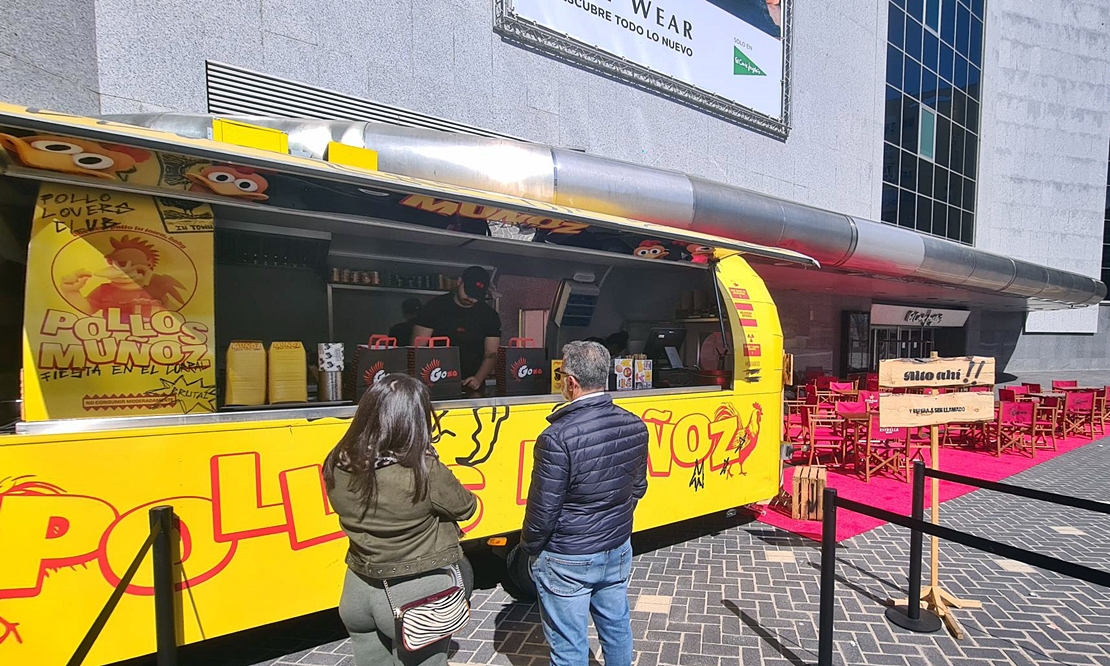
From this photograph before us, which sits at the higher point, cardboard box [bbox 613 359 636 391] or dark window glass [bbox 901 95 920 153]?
dark window glass [bbox 901 95 920 153]

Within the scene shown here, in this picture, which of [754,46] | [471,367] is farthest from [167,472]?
[754,46]

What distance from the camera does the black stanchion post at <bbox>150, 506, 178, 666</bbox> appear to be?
2.35m

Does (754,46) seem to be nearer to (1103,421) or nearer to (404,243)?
(404,243)

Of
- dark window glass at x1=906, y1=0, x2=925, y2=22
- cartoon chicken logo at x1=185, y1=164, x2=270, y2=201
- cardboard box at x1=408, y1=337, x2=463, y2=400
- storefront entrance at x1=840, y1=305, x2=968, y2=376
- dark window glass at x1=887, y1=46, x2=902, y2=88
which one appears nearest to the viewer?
cartoon chicken logo at x1=185, y1=164, x2=270, y2=201

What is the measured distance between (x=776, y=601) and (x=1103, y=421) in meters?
13.6

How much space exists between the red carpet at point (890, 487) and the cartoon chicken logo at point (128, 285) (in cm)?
544

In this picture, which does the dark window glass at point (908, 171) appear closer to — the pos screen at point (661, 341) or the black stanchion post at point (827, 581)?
the pos screen at point (661, 341)

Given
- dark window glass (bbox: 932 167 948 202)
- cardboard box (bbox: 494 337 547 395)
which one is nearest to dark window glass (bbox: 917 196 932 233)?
dark window glass (bbox: 932 167 948 202)

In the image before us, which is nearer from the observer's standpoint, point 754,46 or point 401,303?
point 401,303

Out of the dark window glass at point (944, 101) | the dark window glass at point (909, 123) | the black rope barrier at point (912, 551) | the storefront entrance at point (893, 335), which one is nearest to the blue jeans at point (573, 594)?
the black rope barrier at point (912, 551)

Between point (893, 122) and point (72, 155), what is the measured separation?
1816cm

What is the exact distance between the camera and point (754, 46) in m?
10.2

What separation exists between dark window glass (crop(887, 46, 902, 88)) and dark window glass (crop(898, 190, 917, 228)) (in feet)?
9.75

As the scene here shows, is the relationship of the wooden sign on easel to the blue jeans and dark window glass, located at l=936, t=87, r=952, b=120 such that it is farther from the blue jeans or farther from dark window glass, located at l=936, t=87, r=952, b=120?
dark window glass, located at l=936, t=87, r=952, b=120
